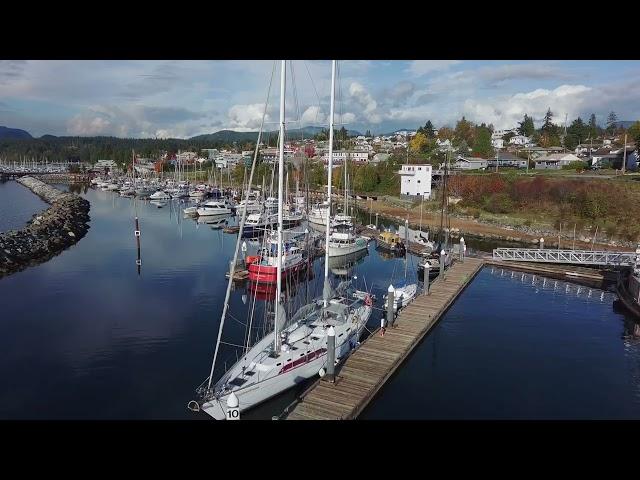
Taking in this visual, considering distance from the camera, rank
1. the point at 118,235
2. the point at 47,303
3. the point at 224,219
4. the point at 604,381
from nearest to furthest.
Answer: the point at 604,381 < the point at 47,303 < the point at 118,235 < the point at 224,219

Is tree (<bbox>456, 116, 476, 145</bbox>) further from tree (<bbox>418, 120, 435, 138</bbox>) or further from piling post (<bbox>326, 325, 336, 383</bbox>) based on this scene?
piling post (<bbox>326, 325, 336, 383</bbox>)

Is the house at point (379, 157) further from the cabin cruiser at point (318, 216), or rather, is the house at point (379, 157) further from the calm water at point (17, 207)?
the calm water at point (17, 207)

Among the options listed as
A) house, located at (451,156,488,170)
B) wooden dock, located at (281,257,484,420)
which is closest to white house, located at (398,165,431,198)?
house, located at (451,156,488,170)

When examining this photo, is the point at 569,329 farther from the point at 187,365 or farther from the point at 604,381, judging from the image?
the point at 187,365

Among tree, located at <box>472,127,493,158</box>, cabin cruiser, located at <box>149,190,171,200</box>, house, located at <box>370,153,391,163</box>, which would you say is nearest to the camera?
cabin cruiser, located at <box>149,190,171,200</box>

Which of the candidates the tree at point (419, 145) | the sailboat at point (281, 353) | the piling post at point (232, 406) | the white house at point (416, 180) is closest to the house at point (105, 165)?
the tree at point (419, 145)
